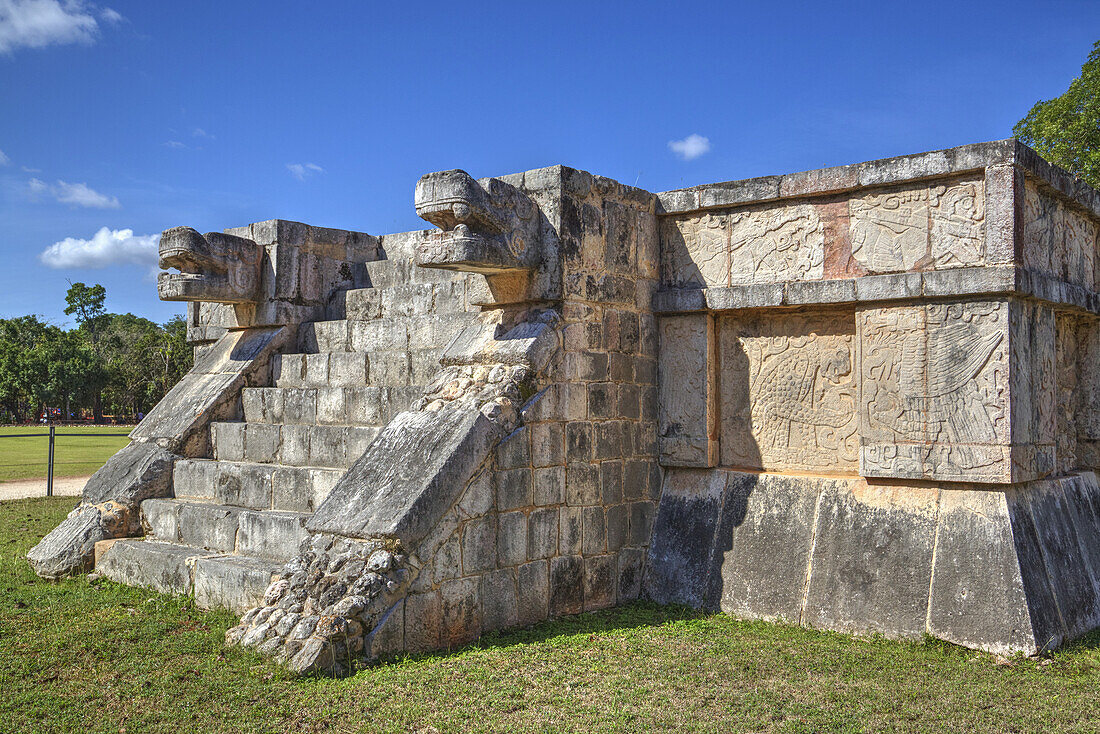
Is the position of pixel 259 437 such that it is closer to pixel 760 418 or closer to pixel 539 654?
pixel 539 654

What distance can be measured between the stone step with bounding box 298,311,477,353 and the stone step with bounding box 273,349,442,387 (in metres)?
0.10

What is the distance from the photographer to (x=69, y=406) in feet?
143

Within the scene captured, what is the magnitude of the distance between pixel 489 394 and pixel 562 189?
1413 millimetres

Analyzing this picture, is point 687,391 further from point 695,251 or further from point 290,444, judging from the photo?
point 290,444

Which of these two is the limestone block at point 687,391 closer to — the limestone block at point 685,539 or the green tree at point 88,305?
the limestone block at point 685,539

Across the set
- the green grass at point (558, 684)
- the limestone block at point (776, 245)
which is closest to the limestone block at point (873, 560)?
the green grass at point (558, 684)

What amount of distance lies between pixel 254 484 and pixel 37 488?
27.1 ft

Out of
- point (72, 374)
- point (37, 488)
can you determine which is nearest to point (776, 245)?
point (37, 488)

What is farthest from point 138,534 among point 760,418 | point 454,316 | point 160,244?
point 760,418

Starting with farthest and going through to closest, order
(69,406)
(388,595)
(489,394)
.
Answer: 1. (69,406)
2. (489,394)
3. (388,595)

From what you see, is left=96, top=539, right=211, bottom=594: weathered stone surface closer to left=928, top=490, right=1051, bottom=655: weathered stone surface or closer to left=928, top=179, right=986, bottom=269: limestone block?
left=928, top=490, right=1051, bottom=655: weathered stone surface

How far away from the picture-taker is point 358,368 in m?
6.87

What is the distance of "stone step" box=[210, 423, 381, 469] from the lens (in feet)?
20.1

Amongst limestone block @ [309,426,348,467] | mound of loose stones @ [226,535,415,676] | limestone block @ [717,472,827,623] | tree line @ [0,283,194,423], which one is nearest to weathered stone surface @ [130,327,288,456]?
limestone block @ [309,426,348,467]
